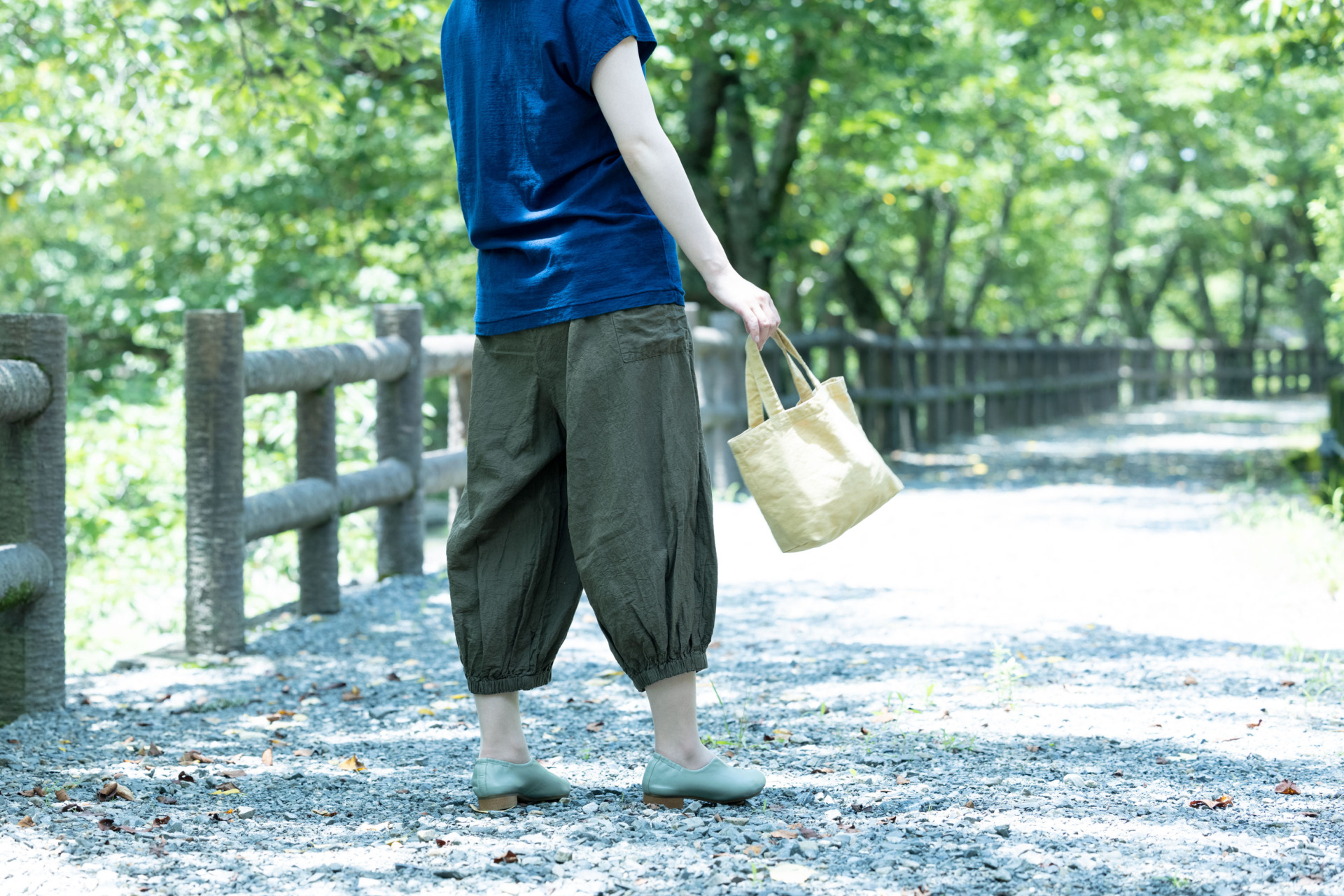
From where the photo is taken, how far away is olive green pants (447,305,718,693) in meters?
2.61

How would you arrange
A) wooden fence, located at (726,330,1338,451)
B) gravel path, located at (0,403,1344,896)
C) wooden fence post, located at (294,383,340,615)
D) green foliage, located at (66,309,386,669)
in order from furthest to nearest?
1. wooden fence, located at (726,330,1338,451)
2. green foliage, located at (66,309,386,669)
3. wooden fence post, located at (294,383,340,615)
4. gravel path, located at (0,403,1344,896)

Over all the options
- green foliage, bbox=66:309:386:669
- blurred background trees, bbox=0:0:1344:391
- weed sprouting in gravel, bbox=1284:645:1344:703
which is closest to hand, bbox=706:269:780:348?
weed sprouting in gravel, bbox=1284:645:1344:703

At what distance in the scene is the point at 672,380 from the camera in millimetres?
2635

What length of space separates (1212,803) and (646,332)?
→ 1.45 m

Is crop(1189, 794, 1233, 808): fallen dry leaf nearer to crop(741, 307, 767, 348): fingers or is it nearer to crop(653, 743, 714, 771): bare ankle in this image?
crop(653, 743, 714, 771): bare ankle

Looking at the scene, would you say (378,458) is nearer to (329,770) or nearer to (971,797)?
(329,770)

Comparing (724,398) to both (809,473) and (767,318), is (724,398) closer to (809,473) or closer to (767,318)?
(809,473)

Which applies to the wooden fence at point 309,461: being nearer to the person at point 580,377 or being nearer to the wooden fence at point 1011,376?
the person at point 580,377

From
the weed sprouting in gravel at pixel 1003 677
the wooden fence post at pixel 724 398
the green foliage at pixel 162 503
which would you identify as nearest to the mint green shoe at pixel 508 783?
the weed sprouting in gravel at pixel 1003 677

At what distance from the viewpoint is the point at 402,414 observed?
5.94 metres

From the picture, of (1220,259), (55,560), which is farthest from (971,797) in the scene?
(1220,259)

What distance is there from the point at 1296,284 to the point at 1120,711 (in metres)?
31.7

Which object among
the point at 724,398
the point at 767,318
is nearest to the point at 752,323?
the point at 767,318

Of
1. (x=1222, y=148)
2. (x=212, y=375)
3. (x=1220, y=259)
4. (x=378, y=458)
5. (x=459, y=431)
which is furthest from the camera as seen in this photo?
(x=1220, y=259)
